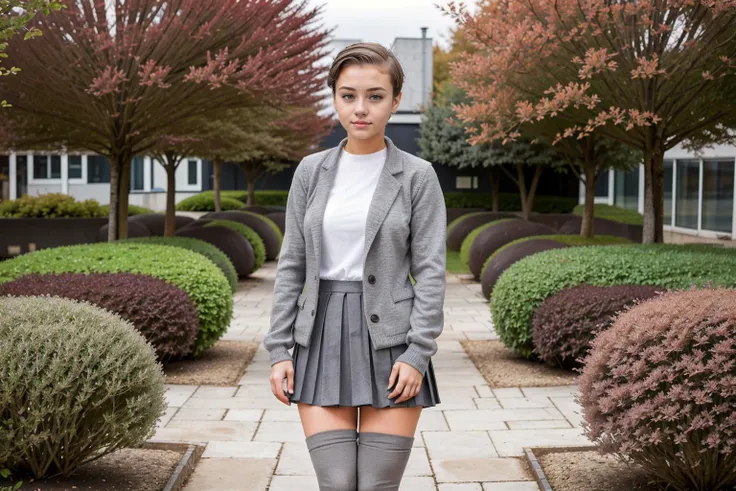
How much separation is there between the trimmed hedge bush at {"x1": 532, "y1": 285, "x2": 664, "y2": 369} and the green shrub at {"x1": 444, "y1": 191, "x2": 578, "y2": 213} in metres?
26.5

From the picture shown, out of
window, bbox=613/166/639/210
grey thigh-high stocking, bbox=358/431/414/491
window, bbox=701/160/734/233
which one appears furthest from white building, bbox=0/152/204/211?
grey thigh-high stocking, bbox=358/431/414/491

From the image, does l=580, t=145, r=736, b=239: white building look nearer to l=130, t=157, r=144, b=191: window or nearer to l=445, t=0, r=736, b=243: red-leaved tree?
l=445, t=0, r=736, b=243: red-leaved tree

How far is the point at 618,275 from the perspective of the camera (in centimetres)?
861

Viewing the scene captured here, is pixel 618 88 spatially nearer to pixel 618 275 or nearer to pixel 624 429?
pixel 618 275

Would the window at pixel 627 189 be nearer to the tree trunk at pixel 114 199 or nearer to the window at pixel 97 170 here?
the window at pixel 97 170

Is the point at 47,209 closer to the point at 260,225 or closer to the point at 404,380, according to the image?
the point at 260,225

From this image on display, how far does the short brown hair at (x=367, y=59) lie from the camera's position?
3.15m

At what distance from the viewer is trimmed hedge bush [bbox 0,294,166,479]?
4.38 meters

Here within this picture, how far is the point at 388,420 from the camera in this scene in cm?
312

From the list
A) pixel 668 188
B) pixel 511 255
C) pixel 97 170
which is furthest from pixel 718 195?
pixel 97 170

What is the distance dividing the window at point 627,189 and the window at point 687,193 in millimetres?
3984

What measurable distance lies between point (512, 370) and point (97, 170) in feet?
122

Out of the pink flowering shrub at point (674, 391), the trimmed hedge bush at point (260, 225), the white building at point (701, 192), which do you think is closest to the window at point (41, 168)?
the trimmed hedge bush at point (260, 225)

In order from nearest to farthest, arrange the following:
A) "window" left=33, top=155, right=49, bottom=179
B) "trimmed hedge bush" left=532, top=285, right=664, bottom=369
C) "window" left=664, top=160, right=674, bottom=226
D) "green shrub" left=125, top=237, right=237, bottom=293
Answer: "trimmed hedge bush" left=532, top=285, right=664, bottom=369
"green shrub" left=125, top=237, right=237, bottom=293
"window" left=664, top=160, right=674, bottom=226
"window" left=33, top=155, right=49, bottom=179
